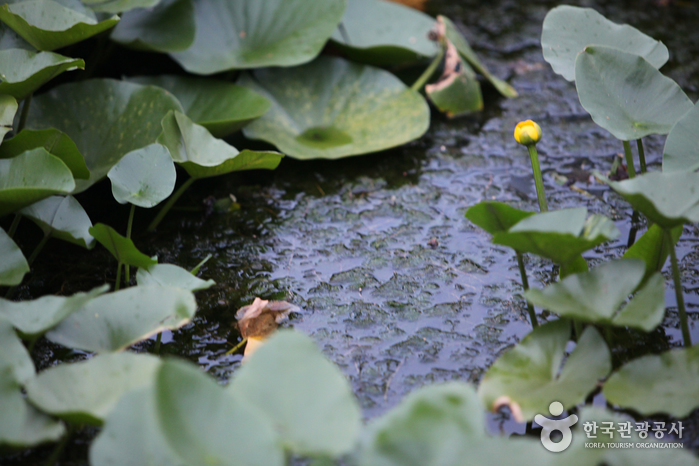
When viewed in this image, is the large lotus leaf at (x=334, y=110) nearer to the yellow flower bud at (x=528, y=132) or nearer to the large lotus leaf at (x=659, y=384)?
the yellow flower bud at (x=528, y=132)

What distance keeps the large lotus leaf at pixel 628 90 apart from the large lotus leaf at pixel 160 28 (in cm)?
92

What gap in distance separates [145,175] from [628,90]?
2.65 feet

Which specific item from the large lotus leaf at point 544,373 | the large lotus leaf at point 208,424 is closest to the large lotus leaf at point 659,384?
the large lotus leaf at point 544,373

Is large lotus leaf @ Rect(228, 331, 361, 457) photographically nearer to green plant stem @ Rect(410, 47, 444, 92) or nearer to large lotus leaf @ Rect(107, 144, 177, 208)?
large lotus leaf @ Rect(107, 144, 177, 208)

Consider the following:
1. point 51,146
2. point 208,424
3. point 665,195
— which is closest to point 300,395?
point 208,424

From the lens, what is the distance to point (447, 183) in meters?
1.37

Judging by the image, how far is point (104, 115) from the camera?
1.24 meters

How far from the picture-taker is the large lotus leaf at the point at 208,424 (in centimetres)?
53

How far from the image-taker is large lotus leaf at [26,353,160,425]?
641mm

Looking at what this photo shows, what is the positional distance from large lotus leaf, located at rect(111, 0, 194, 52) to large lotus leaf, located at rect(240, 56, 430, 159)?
0.19 meters

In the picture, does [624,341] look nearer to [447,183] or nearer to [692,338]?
[692,338]

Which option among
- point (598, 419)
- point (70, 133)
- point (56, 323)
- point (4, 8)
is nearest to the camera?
point (598, 419)

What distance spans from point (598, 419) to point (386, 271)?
0.55 m

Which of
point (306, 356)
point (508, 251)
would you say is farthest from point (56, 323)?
point (508, 251)
